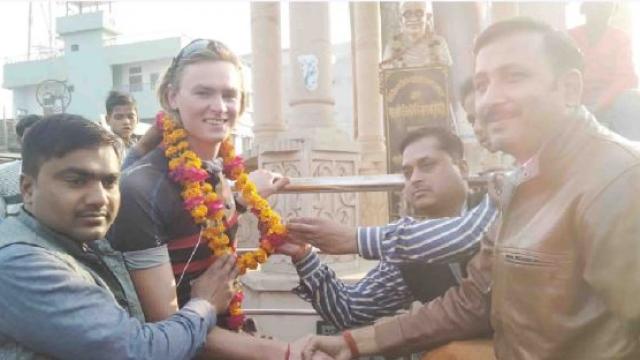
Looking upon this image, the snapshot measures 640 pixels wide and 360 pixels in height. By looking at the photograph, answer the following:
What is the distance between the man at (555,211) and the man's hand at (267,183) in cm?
115

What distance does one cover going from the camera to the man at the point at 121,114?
553 cm

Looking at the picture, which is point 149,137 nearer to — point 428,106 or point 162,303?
point 162,303

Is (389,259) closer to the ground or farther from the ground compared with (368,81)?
closer to the ground

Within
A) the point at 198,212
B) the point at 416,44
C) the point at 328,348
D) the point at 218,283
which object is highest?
the point at 416,44

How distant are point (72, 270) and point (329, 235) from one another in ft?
3.35

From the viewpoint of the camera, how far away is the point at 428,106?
24.9 feet

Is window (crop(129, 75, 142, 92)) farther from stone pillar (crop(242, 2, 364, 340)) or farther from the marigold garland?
the marigold garland

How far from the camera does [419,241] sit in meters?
2.24

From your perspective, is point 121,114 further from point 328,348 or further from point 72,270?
point 72,270

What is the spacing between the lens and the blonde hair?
231 cm

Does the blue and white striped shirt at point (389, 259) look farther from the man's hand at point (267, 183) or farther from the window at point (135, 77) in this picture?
the window at point (135, 77)

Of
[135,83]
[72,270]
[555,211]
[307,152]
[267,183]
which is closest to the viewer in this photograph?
[555,211]

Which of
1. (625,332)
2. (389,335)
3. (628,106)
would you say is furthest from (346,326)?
(628,106)

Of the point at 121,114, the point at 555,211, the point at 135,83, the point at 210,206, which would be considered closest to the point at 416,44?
the point at 121,114
